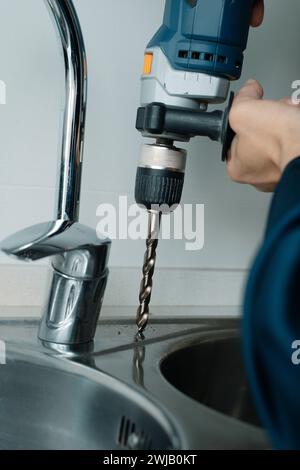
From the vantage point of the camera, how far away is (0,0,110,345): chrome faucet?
24.5 inches

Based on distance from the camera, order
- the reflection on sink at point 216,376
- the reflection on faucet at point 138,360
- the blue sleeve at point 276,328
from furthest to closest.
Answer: the reflection on sink at point 216,376 → the reflection on faucet at point 138,360 → the blue sleeve at point 276,328

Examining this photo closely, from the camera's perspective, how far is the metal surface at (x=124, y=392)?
50 cm

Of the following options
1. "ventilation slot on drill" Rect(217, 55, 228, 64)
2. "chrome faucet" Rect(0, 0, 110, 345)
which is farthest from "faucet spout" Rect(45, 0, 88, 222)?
"ventilation slot on drill" Rect(217, 55, 228, 64)

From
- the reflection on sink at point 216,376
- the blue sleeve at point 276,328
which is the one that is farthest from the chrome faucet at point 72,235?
the blue sleeve at point 276,328

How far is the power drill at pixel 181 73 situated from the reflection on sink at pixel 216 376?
0.51ft

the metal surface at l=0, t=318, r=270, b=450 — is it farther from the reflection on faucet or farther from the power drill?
the power drill

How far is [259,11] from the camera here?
2.22 ft

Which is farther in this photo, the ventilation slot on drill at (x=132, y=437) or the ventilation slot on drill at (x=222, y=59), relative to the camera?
the ventilation slot on drill at (x=222, y=59)

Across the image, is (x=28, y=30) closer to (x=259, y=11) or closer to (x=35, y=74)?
(x=35, y=74)

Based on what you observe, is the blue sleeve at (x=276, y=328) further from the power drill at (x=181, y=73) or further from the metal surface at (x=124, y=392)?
the power drill at (x=181, y=73)

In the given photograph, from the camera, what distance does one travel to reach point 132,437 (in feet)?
1.76

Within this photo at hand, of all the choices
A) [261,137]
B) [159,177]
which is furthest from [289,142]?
[159,177]

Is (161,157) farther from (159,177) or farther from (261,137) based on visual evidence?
(261,137)

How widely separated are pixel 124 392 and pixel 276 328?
0.78 feet
